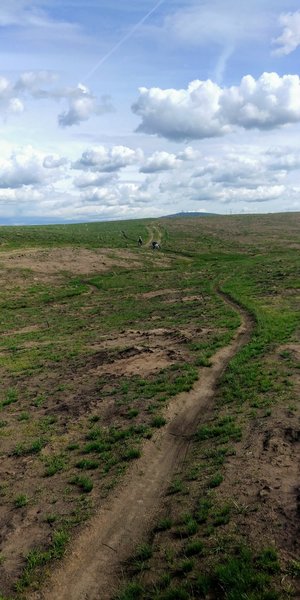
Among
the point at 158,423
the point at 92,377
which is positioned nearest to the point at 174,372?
the point at 92,377

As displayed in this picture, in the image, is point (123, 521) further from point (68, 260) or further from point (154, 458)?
point (68, 260)

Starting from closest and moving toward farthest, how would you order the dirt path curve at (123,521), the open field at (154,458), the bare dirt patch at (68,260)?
the open field at (154,458)
the dirt path curve at (123,521)
the bare dirt patch at (68,260)

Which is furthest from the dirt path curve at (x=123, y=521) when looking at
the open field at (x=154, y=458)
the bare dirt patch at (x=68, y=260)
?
the bare dirt patch at (x=68, y=260)

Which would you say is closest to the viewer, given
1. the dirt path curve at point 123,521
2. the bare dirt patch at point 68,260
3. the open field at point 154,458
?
the open field at point 154,458

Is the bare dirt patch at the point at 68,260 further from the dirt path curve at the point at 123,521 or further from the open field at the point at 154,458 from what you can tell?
the dirt path curve at the point at 123,521

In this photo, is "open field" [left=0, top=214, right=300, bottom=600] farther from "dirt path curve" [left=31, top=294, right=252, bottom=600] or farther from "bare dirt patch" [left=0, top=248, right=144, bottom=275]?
"bare dirt patch" [left=0, top=248, right=144, bottom=275]

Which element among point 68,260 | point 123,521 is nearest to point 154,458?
point 123,521

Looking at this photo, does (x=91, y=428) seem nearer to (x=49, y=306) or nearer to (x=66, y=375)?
(x=66, y=375)
